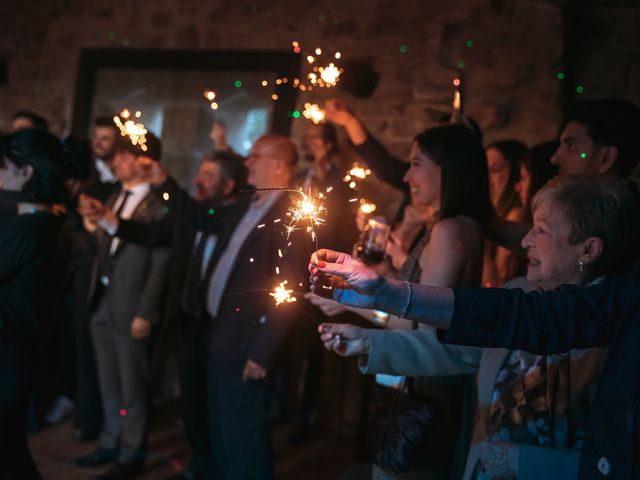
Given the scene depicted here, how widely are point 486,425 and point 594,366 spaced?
360 mm

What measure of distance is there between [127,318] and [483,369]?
2.32m

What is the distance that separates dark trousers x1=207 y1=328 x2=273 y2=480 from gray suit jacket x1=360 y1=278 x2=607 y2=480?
1.19 m

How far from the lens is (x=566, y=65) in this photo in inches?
181

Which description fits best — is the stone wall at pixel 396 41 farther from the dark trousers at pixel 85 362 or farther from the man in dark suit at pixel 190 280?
the dark trousers at pixel 85 362

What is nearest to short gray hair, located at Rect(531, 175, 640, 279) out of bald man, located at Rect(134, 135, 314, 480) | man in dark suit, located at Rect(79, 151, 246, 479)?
bald man, located at Rect(134, 135, 314, 480)

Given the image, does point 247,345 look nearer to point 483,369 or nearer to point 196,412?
point 196,412

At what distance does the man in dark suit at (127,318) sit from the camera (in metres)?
3.53

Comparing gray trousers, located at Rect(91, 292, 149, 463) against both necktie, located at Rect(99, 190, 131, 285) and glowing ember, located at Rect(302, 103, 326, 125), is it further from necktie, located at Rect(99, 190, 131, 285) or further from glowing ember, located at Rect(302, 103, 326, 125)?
glowing ember, located at Rect(302, 103, 326, 125)

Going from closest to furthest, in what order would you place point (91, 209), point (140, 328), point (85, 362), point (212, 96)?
point (91, 209) < point (140, 328) < point (85, 362) < point (212, 96)

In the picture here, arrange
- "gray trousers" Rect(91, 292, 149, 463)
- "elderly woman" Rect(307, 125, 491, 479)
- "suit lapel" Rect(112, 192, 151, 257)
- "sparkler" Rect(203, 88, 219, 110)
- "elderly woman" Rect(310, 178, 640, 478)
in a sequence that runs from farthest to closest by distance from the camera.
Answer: "sparkler" Rect(203, 88, 219, 110) → "suit lapel" Rect(112, 192, 151, 257) → "gray trousers" Rect(91, 292, 149, 463) → "elderly woman" Rect(307, 125, 491, 479) → "elderly woman" Rect(310, 178, 640, 478)

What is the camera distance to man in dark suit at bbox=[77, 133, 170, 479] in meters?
3.53

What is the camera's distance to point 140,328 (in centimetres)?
352

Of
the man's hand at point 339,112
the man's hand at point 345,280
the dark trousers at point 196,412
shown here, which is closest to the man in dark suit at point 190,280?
the dark trousers at point 196,412

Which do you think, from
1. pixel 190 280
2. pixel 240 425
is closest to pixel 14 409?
pixel 240 425
